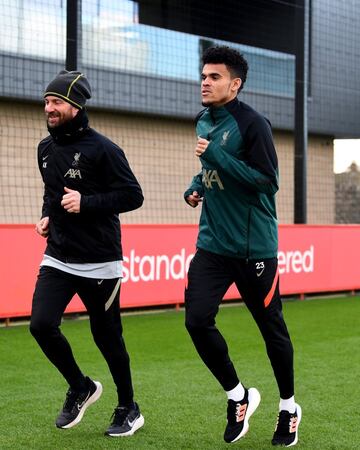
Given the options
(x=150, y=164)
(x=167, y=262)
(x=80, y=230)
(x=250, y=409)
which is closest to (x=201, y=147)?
(x=80, y=230)

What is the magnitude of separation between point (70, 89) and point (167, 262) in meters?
6.38

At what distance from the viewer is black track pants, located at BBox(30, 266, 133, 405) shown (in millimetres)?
4660

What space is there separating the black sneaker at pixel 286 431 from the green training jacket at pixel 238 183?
871 mm

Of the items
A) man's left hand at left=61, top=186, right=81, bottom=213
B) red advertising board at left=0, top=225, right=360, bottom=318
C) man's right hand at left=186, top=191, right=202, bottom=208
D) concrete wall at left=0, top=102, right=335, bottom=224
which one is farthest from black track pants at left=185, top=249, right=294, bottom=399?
concrete wall at left=0, top=102, right=335, bottom=224

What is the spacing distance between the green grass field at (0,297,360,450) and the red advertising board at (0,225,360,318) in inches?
18.2

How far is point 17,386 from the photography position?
6.25m

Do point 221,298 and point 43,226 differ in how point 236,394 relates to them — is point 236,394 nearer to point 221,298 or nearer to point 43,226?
point 221,298

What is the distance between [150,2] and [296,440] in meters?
11.3

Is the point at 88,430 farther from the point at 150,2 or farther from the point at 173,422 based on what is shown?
the point at 150,2

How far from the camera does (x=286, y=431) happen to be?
15.0ft

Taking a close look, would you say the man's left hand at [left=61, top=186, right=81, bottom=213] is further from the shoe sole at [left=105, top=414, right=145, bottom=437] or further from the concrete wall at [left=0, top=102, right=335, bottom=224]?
the concrete wall at [left=0, top=102, right=335, bottom=224]

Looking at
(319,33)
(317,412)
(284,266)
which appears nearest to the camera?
(317,412)

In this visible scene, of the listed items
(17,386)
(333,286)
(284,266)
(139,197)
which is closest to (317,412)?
(139,197)

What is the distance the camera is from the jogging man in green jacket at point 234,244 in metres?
4.43
